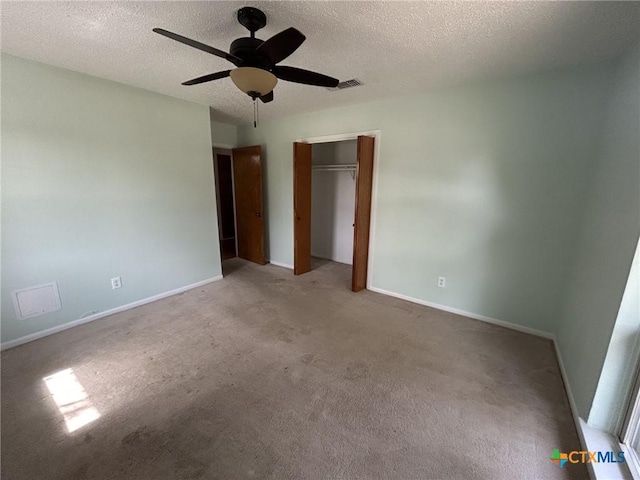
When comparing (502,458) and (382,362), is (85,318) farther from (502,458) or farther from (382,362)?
(502,458)

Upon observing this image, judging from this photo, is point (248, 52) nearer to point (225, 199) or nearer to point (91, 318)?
point (91, 318)

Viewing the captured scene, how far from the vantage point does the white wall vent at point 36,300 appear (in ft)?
7.59

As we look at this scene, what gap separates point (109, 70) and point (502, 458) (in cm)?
407

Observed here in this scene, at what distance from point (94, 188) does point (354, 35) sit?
277 centimetres

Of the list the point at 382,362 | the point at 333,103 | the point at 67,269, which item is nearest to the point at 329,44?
the point at 333,103

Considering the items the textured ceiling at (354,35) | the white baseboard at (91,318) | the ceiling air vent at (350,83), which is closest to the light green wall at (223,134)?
the textured ceiling at (354,35)

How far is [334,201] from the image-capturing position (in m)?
4.84

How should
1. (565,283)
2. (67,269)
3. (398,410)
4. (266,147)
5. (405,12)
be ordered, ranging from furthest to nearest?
(266,147)
(67,269)
(565,283)
(398,410)
(405,12)

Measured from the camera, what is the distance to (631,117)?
1584 millimetres

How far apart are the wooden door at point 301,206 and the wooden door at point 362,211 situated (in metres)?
1.05

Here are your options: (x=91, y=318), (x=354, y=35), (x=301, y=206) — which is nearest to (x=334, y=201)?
(x=301, y=206)

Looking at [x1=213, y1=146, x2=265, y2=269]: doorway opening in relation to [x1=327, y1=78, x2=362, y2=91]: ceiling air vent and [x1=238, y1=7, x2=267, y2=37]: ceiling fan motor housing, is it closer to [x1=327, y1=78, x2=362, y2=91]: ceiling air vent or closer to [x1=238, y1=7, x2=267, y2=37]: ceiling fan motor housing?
[x1=327, y1=78, x2=362, y2=91]: ceiling air vent

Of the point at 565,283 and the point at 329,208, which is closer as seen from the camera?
the point at 565,283

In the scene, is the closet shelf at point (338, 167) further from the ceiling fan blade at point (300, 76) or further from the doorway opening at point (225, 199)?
the ceiling fan blade at point (300, 76)
